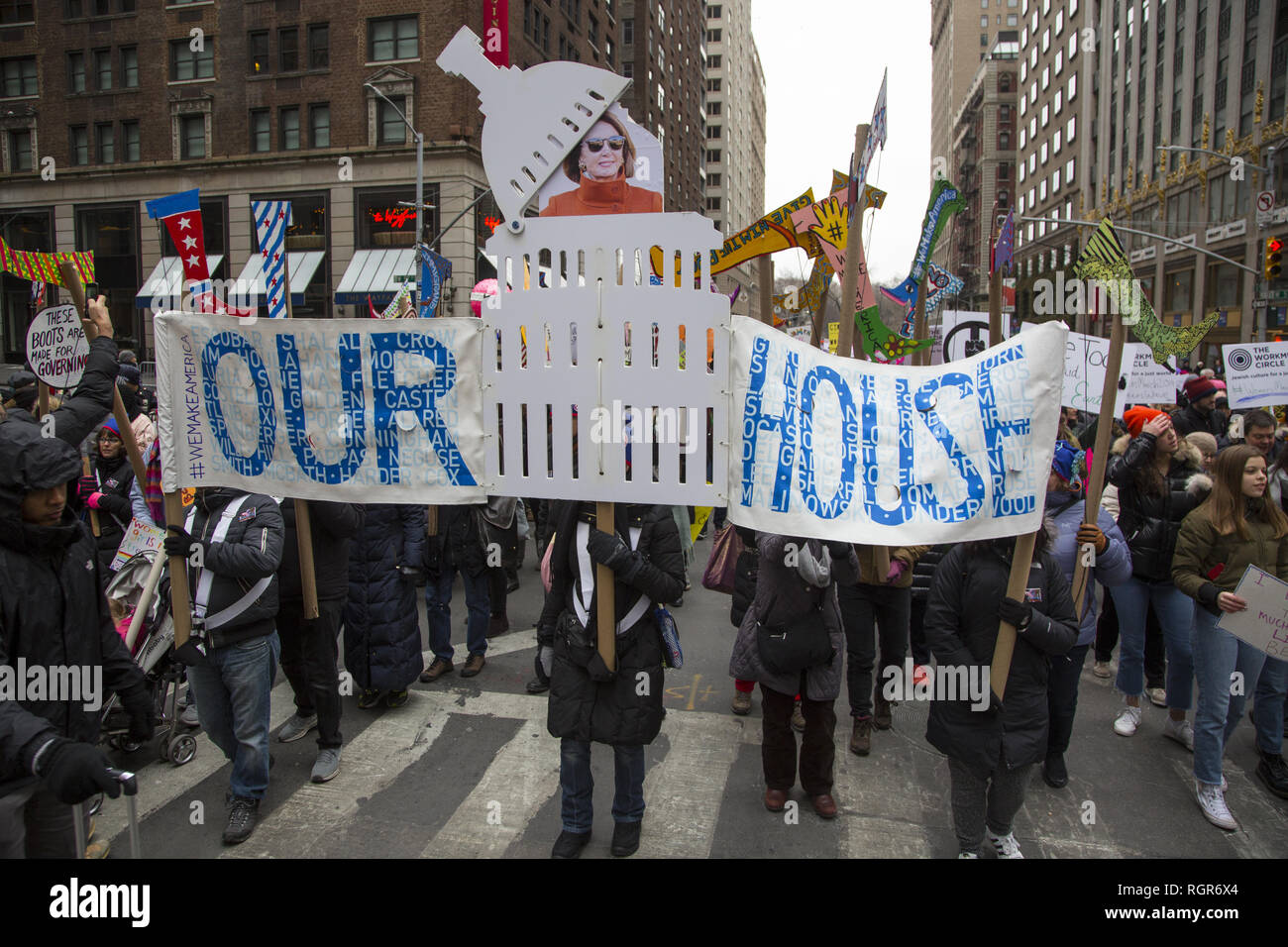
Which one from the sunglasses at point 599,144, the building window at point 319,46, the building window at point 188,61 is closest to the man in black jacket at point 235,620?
the sunglasses at point 599,144

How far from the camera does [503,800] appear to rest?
173 inches

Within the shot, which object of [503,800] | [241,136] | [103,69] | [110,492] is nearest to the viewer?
[503,800]

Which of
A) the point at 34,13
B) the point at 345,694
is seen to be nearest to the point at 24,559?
the point at 345,694

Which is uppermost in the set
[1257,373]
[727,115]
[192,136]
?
[727,115]

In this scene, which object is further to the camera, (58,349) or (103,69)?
(103,69)

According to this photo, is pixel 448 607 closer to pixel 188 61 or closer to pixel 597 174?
pixel 597 174

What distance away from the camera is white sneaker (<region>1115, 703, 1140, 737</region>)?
5.27 m

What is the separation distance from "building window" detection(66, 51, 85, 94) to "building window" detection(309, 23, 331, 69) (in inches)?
465

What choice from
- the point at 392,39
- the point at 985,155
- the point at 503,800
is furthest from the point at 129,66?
the point at 985,155

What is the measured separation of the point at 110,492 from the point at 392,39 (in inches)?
1267

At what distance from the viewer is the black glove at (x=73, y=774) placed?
256 cm

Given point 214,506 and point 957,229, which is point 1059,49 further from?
point 214,506

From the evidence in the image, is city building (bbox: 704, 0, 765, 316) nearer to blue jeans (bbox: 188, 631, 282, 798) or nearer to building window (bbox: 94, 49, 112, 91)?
building window (bbox: 94, 49, 112, 91)

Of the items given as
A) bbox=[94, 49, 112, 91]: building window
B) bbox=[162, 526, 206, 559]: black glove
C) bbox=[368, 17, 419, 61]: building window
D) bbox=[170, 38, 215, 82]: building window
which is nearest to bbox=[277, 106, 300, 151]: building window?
bbox=[368, 17, 419, 61]: building window
